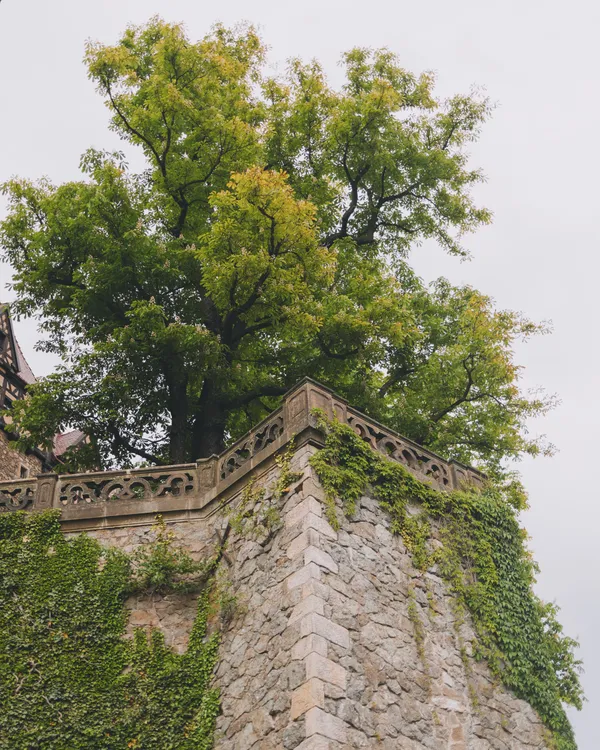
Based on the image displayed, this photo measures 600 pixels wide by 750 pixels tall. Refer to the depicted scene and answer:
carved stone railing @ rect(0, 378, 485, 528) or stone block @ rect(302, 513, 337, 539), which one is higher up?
carved stone railing @ rect(0, 378, 485, 528)

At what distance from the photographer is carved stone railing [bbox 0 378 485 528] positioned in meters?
12.5

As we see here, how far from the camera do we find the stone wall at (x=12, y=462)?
22.1m

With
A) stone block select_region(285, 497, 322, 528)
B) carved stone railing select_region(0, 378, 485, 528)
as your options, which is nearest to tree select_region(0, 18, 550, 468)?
carved stone railing select_region(0, 378, 485, 528)

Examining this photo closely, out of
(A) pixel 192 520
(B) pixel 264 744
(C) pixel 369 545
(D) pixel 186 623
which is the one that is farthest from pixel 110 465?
(B) pixel 264 744

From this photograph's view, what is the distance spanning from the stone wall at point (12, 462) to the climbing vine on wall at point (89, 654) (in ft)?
31.3

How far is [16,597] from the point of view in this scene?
1199 centimetres

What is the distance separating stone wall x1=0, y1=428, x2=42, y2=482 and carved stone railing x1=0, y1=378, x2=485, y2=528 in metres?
8.58

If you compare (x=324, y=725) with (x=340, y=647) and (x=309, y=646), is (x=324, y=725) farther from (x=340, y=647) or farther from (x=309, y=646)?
(x=340, y=647)

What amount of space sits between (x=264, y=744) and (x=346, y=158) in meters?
12.4

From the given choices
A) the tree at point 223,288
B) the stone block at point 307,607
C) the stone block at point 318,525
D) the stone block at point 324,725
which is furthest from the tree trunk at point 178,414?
the stone block at point 324,725

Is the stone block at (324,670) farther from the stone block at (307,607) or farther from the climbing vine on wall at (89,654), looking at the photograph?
the climbing vine on wall at (89,654)

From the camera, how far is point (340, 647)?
1027 cm

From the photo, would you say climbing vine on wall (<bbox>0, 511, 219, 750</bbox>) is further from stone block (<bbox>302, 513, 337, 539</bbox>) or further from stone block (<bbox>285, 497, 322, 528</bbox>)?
stone block (<bbox>302, 513, 337, 539</bbox>)

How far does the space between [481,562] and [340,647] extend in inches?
116
